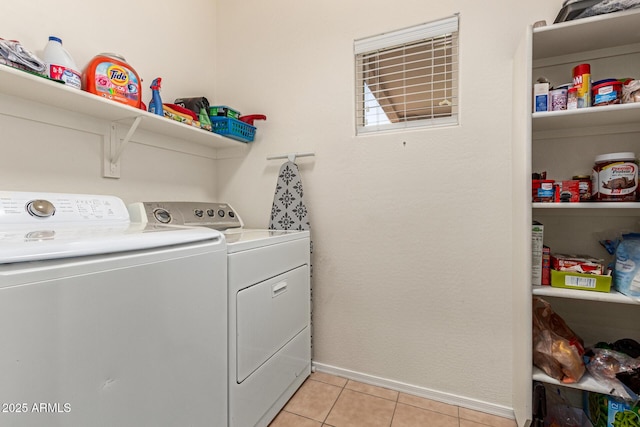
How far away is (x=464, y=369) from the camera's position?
5.02 ft

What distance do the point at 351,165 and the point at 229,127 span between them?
83 cm

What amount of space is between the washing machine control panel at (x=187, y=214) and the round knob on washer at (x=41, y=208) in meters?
0.38

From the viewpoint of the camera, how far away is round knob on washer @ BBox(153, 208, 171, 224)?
4.93ft

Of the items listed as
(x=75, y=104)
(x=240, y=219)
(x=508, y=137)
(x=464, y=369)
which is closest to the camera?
(x=75, y=104)

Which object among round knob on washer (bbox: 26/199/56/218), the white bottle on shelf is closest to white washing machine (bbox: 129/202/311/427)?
round knob on washer (bbox: 26/199/56/218)

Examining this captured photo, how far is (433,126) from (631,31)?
0.81 m

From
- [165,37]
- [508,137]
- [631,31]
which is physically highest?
[165,37]

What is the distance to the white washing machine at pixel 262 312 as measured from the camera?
1177 millimetres

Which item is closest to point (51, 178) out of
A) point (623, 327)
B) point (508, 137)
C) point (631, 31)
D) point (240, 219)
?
point (240, 219)

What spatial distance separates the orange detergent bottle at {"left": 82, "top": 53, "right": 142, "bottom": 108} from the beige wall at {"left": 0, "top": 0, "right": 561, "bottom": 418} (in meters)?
0.24

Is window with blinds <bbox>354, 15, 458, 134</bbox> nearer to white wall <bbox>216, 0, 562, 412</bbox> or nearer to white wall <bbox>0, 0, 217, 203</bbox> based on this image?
white wall <bbox>216, 0, 562, 412</bbox>

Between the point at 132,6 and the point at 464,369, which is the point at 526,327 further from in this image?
the point at 132,6

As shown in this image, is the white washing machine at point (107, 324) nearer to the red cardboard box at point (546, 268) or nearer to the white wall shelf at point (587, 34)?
the red cardboard box at point (546, 268)

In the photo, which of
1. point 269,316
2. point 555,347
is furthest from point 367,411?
point 555,347
